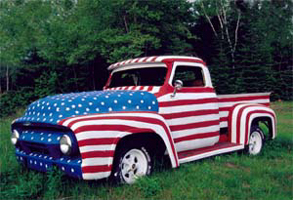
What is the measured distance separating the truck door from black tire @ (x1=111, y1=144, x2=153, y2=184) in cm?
72

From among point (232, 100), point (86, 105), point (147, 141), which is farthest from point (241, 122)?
point (86, 105)

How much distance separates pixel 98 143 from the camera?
3.57 meters

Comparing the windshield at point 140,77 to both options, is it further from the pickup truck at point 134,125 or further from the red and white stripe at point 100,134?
the red and white stripe at point 100,134

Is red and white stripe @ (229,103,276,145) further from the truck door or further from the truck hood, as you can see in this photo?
the truck hood

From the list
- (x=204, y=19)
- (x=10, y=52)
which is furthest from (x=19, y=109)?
(x=204, y=19)

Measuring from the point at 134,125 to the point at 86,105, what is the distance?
62 cm

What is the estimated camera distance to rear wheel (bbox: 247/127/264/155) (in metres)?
6.16

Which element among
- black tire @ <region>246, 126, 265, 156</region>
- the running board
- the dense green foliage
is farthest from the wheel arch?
the dense green foliage

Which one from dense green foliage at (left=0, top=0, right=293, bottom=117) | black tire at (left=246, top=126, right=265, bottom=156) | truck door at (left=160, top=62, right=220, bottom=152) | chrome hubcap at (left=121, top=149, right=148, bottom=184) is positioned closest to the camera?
chrome hubcap at (left=121, top=149, right=148, bottom=184)

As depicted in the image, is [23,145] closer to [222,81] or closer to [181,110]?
[181,110]

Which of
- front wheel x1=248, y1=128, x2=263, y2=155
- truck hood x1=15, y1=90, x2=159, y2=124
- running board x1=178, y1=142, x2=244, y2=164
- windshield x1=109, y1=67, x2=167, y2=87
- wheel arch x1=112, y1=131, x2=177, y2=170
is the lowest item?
front wheel x1=248, y1=128, x2=263, y2=155

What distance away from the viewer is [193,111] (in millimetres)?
5102

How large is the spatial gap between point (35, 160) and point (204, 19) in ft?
70.0

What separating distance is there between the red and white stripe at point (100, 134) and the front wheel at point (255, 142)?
2911 millimetres
